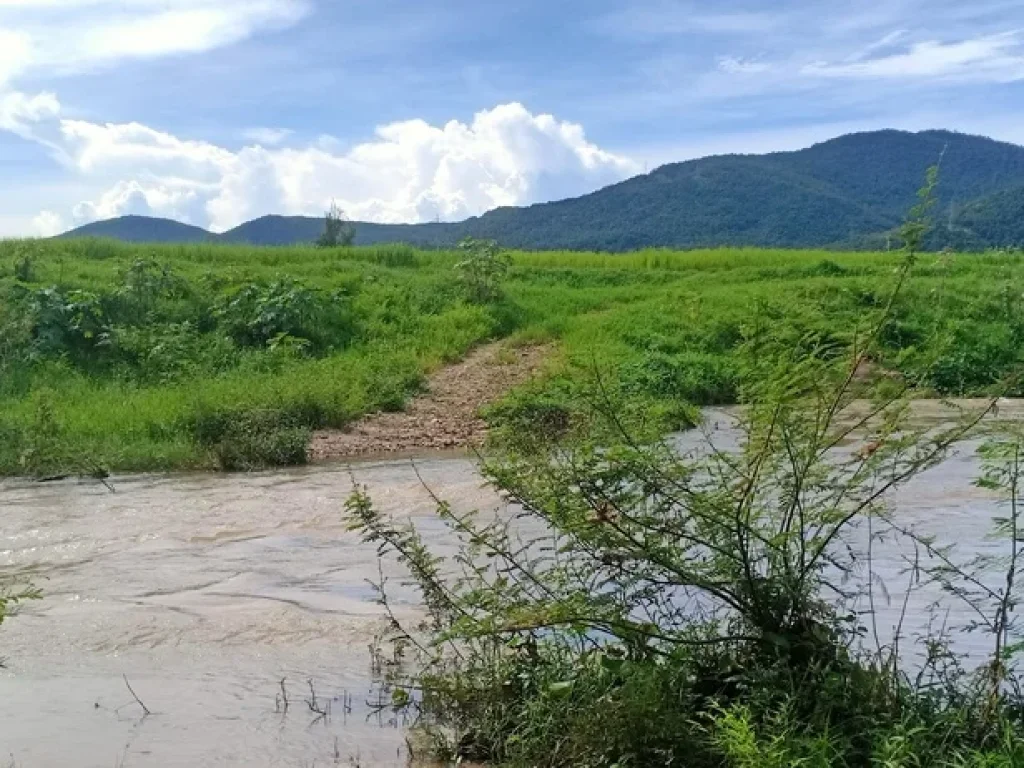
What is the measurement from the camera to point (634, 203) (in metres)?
103

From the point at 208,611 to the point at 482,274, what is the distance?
56.2 ft

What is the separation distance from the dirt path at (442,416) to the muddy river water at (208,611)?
1.76 metres

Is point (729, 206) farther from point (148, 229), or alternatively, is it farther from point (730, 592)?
point (730, 592)

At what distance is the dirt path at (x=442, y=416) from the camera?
1467cm

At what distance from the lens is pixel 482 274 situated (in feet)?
79.3

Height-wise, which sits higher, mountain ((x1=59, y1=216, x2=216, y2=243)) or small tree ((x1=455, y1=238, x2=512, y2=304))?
mountain ((x1=59, y1=216, x2=216, y2=243))

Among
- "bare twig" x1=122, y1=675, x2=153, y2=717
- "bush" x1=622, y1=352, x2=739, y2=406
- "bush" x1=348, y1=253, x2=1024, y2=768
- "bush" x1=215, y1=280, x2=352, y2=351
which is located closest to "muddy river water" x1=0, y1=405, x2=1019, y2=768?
"bare twig" x1=122, y1=675, x2=153, y2=717

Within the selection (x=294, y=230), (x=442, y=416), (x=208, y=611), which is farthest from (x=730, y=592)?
(x=294, y=230)

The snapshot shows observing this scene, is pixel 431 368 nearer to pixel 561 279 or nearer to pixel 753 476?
pixel 561 279

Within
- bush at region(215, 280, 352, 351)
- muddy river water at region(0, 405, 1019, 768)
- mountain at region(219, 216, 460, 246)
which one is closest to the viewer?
muddy river water at region(0, 405, 1019, 768)

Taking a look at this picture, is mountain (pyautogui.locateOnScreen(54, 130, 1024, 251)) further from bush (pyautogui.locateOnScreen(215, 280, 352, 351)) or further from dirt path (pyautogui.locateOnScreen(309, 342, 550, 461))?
Result: dirt path (pyautogui.locateOnScreen(309, 342, 550, 461))

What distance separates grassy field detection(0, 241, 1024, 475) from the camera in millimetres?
13969

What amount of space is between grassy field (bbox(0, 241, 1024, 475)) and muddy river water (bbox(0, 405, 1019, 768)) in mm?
1486

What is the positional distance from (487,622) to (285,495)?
748 cm
